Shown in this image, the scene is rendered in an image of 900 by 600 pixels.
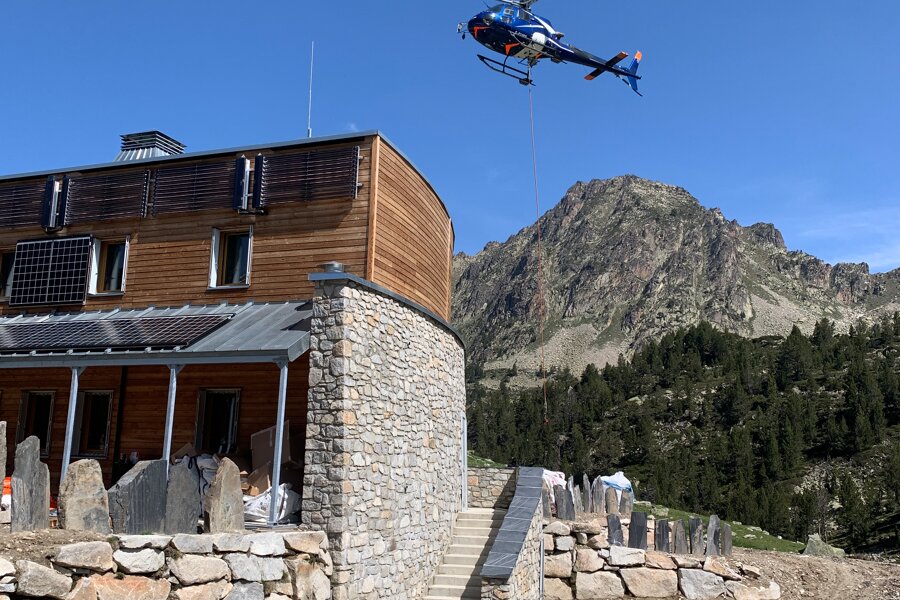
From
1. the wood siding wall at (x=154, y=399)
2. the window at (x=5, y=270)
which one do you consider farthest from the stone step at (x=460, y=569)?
the window at (x=5, y=270)

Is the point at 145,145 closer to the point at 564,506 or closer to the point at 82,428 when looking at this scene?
the point at 82,428

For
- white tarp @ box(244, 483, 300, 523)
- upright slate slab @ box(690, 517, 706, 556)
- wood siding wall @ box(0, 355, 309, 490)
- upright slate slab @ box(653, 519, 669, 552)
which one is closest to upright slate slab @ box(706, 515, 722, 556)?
upright slate slab @ box(690, 517, 706, 556)

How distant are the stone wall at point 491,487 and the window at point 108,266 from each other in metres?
9.58

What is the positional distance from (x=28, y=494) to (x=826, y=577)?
17.0m

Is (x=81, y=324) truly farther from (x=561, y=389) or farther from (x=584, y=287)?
(x=584, y=287)

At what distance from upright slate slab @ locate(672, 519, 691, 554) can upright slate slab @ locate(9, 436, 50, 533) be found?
513 inches

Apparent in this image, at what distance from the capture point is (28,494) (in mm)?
9039

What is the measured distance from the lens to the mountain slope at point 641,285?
431ft

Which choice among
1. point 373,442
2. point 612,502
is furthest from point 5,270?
point 612,502

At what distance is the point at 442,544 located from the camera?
16.0 meters

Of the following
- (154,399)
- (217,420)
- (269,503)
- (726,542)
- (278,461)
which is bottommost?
(726,542)

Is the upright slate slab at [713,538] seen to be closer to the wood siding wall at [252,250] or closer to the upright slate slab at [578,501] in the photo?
the upright slate slab at [578,501]

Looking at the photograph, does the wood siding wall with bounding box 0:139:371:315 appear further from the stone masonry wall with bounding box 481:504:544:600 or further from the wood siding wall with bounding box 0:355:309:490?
the stone masonry wall with bounding box 481:504:544:600

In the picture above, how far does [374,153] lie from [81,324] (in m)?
6.80
